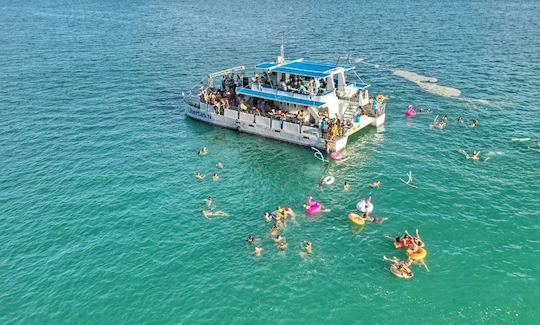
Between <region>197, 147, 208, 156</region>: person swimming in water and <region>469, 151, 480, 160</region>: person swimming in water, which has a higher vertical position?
<region>469, 151, 480, 160</region>: person swimming in water

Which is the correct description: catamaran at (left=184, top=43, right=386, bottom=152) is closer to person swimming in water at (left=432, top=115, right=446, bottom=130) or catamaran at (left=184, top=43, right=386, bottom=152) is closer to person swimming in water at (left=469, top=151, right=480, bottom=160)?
person swimming in water at (left=432, top=115, right=446, bottom=130)

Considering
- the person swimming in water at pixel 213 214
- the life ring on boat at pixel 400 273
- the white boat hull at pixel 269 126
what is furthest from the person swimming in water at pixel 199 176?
the life ring on boat at pixel 400 273

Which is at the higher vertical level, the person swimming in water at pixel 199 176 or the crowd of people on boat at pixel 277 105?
the crowd of people on boat at pixel 277 105

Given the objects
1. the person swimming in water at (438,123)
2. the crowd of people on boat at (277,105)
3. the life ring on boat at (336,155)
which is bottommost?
the life ring on boat at (336,155)

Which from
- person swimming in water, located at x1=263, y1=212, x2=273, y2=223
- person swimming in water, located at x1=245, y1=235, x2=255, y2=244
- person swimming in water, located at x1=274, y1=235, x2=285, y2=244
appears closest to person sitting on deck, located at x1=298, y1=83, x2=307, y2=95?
person swimming in water, located at x1=263, y1=212, x2=273, y2=223

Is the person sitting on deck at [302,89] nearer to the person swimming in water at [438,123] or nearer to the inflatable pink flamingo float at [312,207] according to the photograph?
the inflatable pink flamingo float at [312,207]

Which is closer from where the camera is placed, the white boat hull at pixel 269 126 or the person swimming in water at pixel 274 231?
the person swimming in water at pixel 274 231

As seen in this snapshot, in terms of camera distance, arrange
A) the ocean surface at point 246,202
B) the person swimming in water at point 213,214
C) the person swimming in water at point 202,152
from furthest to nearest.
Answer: the person swimming in water at point 202,152 → the person swimming in water at point 213,214 → the ocean surface at point 246,202

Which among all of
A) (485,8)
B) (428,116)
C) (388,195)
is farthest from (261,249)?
(485,8)
